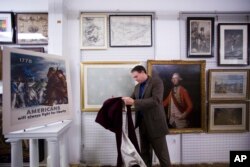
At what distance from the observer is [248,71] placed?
2.58 metres

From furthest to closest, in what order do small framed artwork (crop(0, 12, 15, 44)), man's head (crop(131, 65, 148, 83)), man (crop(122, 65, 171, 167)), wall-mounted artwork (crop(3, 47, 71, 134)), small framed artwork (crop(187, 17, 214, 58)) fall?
1. small framed artwork (crop(187, 17, 214, 58))
2. small framed artwork (crop(0, 12, 15, 44))
3. man's head (crop(131, 65, 148, 83))
4. man (crop(122, 65, 171, 167))
5. wall-mounted artwork (crop(3, 47, 71, 134))

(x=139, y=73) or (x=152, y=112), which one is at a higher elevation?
(x=139, y=73)

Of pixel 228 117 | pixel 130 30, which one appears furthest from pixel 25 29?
pixel 228 117

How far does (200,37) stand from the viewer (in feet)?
8.39

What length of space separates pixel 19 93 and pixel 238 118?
280 centimetres

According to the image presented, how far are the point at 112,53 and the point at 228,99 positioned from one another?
177 cm

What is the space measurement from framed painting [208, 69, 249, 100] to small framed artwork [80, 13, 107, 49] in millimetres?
1632

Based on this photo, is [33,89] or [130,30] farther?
[130,30]

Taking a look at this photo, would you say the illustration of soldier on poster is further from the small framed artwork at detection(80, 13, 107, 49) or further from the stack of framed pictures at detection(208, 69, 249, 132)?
the stack of framed pictures at detection(208, 69, 249, 132)

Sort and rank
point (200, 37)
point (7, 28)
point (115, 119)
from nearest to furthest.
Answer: point (115, 119) < point (7, 28) < point (200, 37)

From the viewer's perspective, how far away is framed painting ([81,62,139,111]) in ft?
8.18

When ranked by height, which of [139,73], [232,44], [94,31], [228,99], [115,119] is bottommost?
[115,119]

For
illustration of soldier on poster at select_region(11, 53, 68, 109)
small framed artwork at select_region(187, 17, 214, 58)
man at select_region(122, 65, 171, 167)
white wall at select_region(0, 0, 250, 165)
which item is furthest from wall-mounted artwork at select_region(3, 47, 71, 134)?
small framed artwork at select_region(187, 17, 214, 58)

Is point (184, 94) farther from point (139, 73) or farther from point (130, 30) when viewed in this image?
point (130, 30)
